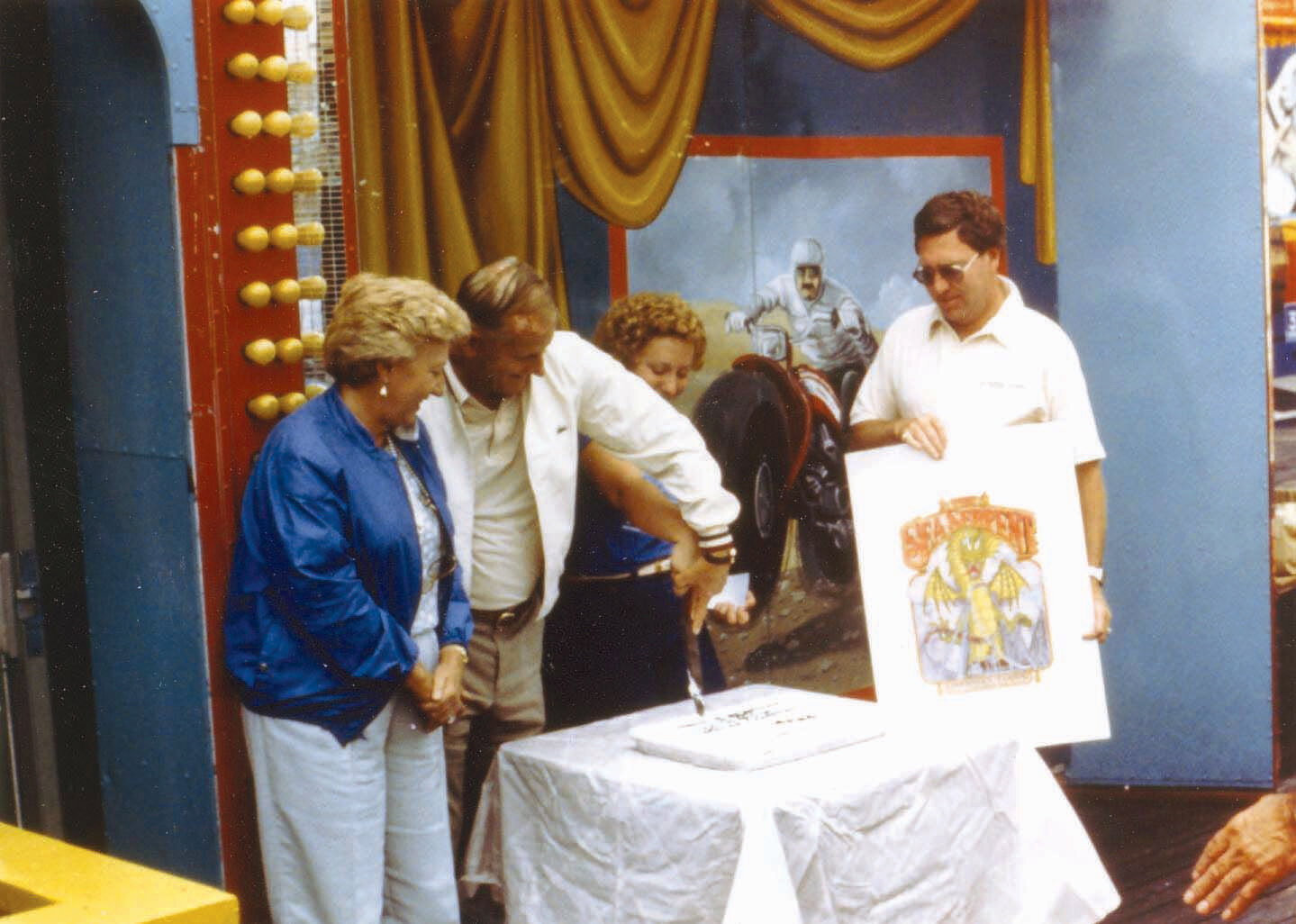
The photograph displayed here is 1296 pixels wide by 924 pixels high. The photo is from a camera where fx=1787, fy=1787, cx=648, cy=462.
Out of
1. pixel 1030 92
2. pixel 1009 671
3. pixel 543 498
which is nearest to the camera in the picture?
pixel 543 498

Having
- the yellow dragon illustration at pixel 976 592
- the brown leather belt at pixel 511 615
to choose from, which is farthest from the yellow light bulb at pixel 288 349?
the yellow dragon illustration at pixel 976 592

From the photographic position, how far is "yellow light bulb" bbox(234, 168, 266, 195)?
4254 mm

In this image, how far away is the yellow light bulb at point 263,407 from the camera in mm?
4277

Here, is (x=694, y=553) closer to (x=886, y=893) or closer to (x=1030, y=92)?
(x=886, y=893)

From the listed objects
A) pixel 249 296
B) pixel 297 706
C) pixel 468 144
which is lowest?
pixel 297 706

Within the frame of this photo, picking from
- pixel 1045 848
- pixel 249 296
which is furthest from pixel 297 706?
pixel 1045 848

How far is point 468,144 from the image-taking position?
513 cm

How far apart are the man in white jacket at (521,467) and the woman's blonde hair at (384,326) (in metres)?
0.28

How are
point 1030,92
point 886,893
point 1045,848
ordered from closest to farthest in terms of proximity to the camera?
point 886,893, point 1045,848, point 1030,92

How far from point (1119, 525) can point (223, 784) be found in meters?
3.47

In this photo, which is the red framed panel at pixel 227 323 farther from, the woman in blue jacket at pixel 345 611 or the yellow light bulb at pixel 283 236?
the woman in blue jacket at pixel 345 611

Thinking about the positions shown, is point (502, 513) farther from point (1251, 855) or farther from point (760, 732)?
point (1251, 855)

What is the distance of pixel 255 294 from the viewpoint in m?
4.26

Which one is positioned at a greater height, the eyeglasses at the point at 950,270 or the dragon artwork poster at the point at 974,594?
the eyeglasses at the point at 950,270
